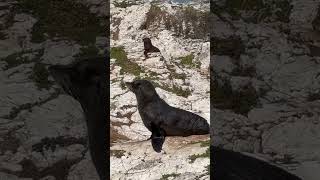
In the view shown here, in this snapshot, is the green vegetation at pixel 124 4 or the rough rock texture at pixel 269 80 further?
the green vegetation at pixel 124 4

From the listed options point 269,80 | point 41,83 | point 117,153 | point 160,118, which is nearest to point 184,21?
point 160,118

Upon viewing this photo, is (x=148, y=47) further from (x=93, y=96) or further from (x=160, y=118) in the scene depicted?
(x=93, y=96)

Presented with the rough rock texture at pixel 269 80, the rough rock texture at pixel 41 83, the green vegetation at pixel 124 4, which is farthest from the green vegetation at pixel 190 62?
the rough rock texture at pixel 41 83

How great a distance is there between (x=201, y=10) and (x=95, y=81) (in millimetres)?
1032

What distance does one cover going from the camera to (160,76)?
2461mm

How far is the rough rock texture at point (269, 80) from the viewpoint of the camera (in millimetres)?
1758

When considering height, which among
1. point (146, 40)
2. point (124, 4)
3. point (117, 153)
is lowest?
point (117, 153)

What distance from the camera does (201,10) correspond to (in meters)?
2.67

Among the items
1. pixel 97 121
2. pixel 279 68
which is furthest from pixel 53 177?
pixel 279 68

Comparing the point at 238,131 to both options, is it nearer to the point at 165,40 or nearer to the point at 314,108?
the point at 314,108

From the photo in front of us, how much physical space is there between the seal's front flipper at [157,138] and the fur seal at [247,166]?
355 mm

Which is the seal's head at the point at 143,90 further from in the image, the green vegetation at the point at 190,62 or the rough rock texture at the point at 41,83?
the rough rock texture at the point at 41,83

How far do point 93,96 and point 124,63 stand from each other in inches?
27.7

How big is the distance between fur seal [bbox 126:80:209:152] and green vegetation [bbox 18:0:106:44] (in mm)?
572
